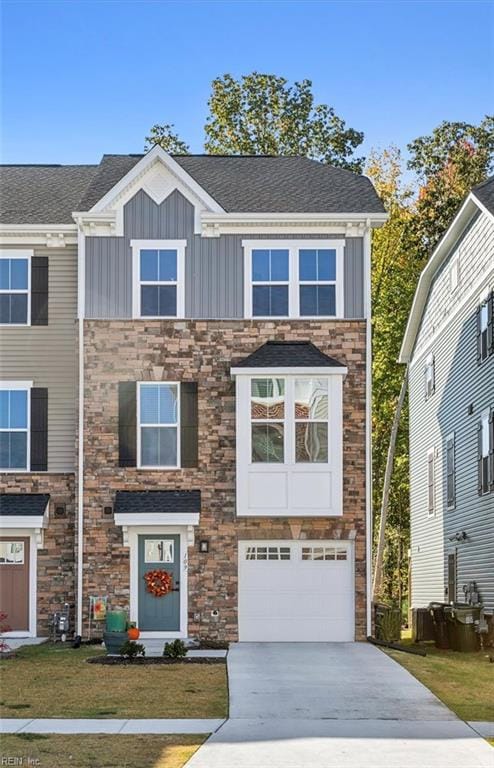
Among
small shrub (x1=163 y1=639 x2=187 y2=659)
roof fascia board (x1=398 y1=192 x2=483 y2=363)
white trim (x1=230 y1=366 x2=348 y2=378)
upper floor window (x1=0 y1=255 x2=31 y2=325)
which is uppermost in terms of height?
roof fascia board (x1=398 y1=192 x2=483 y2=363)

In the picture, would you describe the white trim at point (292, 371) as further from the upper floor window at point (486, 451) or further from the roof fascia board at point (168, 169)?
the roof fascia board at point (168, 169)

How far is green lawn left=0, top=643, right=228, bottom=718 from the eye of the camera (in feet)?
52.1

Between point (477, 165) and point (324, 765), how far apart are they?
113 ft

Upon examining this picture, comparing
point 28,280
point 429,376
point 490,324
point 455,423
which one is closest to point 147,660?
point 28,280

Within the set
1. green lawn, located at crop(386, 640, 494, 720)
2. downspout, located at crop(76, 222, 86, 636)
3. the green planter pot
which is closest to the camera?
green lawn, located at crop(386, 640, 494, 720)

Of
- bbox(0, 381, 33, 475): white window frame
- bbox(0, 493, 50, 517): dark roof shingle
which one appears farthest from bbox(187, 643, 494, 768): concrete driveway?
bbox(0, 381, 33, 475): white window frame

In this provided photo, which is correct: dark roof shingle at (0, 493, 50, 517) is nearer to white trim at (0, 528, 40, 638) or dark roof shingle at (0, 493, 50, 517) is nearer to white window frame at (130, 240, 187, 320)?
white trim at (0, 528, 40, 638)

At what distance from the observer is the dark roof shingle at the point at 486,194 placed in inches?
1023

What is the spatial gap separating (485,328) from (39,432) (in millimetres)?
9445

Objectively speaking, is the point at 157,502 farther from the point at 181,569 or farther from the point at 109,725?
the point at 109,725

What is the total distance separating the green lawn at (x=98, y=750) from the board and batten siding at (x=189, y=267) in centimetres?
1351

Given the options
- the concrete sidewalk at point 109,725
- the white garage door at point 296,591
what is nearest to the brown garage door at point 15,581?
the white garage door at point 296,591

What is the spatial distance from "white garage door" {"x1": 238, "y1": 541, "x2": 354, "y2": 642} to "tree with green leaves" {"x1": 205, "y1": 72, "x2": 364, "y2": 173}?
21.3 meters

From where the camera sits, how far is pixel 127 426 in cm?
2608
